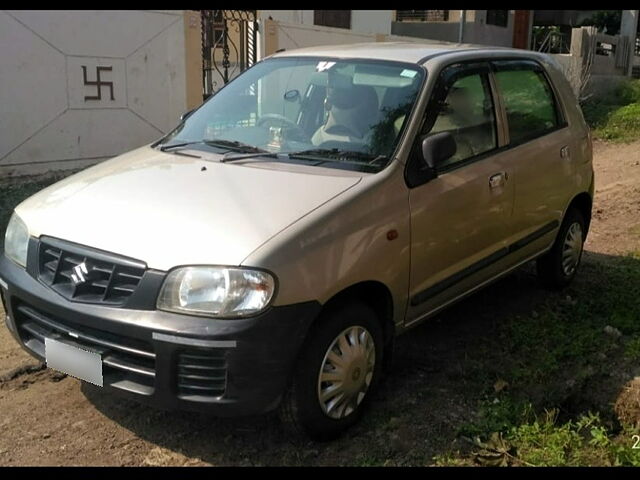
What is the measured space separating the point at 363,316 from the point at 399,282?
1.04ft

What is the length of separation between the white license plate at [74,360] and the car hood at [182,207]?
1.53 ft

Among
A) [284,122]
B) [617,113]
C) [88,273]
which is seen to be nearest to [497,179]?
[284,122]

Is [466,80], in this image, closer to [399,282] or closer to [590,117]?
[399,282]

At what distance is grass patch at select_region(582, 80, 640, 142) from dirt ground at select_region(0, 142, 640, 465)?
9358 millimetres

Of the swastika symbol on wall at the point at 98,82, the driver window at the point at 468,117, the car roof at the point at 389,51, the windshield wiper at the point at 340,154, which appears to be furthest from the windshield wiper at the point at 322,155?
the swastika symbol on wall at the point at 98,82

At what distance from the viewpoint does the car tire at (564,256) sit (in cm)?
524

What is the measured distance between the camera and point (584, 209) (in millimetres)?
5520

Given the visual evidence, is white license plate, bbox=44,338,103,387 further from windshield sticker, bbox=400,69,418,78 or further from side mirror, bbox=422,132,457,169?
windshield sticker, bbox=400,69,418,78

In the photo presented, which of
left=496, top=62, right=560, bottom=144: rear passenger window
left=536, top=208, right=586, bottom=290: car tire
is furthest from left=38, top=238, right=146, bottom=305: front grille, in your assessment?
left=536, top=208, right=586, bottom=290: car tire

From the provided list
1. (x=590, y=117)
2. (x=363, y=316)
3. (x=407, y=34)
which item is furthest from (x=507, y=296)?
(x=407, y=34)

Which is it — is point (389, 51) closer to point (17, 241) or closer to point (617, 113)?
point (17, 241)

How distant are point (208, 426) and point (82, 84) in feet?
21.1

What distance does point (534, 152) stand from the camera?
461 centimetres

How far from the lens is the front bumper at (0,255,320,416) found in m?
2.78
